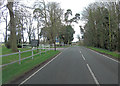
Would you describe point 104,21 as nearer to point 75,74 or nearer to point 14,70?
point 75,74

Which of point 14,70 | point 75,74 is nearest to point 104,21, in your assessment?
point 75,74

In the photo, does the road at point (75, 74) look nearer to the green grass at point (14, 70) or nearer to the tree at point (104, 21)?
the green grass at point (14, 70)

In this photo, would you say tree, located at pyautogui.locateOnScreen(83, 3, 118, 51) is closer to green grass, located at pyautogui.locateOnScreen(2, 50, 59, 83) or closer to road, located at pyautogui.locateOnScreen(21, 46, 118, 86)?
road, located at pyautogui.locateOnScreen(21, 46, 118, 86)

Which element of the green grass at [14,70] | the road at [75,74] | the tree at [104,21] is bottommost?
the road at [75,74]

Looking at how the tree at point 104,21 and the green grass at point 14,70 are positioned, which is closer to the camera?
the green grass at point 14,70

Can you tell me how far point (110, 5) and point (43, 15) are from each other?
15912 mm

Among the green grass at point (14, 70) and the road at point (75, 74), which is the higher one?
the green grass at point (14, 70)

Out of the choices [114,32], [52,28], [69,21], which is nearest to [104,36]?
[114,32]

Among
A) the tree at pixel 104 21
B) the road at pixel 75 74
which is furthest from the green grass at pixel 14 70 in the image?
the tree at pixel 104 21

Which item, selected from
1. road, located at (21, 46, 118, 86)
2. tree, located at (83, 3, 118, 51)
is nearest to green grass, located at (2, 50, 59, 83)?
road, located at (21, 46, 118, 86)

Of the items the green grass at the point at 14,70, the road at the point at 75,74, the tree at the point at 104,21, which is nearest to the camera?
the road at the point at 75,74

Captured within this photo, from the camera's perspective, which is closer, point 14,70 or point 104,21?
point 14,70

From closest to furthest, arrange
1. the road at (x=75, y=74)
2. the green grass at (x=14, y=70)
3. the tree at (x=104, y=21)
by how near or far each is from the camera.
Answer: the road at (x=75, y=74) < the green grass at (x=14, y=70) < the tree at (x=104, y=21)

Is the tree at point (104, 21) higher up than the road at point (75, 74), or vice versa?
the tree at point (104, 21)
